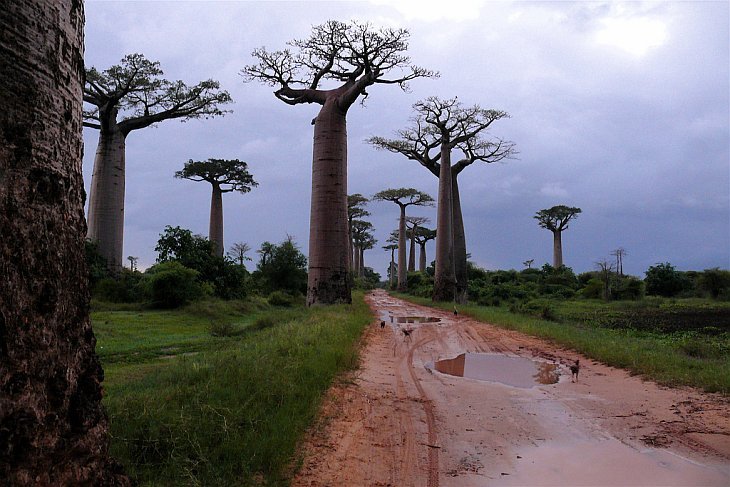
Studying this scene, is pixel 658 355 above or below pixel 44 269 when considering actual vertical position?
below

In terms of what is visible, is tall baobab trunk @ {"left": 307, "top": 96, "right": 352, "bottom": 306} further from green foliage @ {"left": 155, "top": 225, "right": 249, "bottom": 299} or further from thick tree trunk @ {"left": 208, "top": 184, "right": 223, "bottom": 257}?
thick tree trunk @ {"left": 208, "top": 184, "right": 223, "bottom": 257}

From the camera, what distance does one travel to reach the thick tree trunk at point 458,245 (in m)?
19.8

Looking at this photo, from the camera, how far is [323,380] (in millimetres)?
4660

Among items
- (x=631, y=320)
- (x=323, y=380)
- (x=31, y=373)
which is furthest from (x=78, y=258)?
(x=631, y=320)

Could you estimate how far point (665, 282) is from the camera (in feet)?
74.9

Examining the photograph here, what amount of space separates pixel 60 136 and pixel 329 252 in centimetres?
994

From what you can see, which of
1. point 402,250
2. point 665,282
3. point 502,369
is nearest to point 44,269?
point 502,369

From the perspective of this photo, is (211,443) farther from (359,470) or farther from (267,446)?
(359,470)

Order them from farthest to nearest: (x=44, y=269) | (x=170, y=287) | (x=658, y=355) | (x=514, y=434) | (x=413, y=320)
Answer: (x=413, y=320)
(x=170, y=287)
(x=658, y=355)
(x=514, y=434)
(x=44, y=269)

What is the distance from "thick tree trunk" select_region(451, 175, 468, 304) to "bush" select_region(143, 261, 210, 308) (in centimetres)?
1081

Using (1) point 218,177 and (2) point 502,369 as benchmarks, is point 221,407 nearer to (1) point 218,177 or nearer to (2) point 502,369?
(2) point 502,369

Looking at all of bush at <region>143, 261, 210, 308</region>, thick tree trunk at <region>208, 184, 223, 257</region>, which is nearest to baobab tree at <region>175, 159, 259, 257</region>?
thick tree trunk at <region>208, 184, 223, 257</region>

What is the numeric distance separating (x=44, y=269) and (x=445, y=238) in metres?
17.1

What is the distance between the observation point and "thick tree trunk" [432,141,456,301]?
60.3ft
